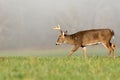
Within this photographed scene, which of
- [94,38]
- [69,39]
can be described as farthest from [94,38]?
[69,39]

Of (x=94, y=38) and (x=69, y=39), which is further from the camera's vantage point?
(x=69, y=39)

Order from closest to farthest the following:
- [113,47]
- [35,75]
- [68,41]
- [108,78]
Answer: [108,78], [35,75], [113,47], [68,41]

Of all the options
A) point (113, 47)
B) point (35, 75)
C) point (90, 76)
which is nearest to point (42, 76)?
point (35, 75)

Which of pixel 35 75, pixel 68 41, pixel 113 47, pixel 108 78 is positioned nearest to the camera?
pixel 108 78

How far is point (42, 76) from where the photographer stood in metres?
13.1

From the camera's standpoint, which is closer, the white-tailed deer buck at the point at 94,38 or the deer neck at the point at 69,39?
the white-tailed deer buck at the point at 94,38

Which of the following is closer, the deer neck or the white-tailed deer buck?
the white-tailed deer buck

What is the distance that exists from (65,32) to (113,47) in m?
3.93

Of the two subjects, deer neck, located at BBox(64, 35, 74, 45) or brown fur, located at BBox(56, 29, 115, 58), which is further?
deer neck, located at BBox(64, 35, 74, 45)

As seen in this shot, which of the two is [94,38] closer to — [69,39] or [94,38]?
[94,38]

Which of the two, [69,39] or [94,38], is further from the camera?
[69,39]

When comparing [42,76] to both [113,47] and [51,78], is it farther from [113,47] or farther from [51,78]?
[113,47]

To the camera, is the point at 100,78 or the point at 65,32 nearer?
the point at 100,78

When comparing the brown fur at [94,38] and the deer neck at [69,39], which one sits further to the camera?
the deer neck at [69,39]
